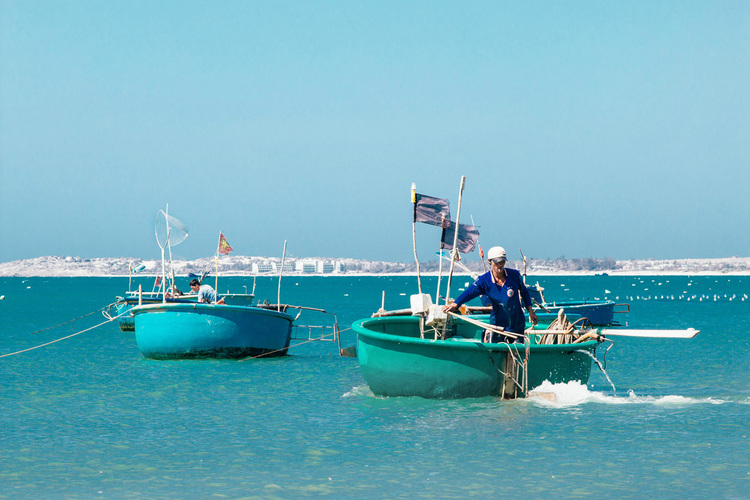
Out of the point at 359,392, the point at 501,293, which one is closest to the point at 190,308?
the point at 359,392

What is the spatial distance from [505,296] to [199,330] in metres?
10.2

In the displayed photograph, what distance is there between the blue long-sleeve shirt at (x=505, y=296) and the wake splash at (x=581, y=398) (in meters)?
1.31

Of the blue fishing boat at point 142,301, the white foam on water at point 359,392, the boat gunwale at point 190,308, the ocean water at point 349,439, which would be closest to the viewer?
the ocean water at point 349,439

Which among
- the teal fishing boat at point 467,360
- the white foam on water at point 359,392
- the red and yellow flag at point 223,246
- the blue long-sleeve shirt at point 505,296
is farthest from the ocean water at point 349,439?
the red and yellow flag at point 223,246

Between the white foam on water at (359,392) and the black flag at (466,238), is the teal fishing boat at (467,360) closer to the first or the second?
the white foam on water at (359,392)

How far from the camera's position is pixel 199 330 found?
68.4 feet

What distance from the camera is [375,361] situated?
13.8m

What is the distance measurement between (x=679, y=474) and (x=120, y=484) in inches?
246

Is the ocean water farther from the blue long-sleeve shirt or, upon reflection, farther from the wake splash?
the blue long-sleeve shirt

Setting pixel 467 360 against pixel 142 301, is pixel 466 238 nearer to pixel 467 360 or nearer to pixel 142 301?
pixel 467 360

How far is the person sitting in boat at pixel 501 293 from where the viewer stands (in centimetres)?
1265

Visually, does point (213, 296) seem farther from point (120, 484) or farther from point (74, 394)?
point (120, 484)

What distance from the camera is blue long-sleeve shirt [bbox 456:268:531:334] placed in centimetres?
1272

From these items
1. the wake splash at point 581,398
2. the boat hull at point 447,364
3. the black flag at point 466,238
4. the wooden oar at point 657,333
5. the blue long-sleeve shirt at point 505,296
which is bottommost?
the wake splash at point 581,398
